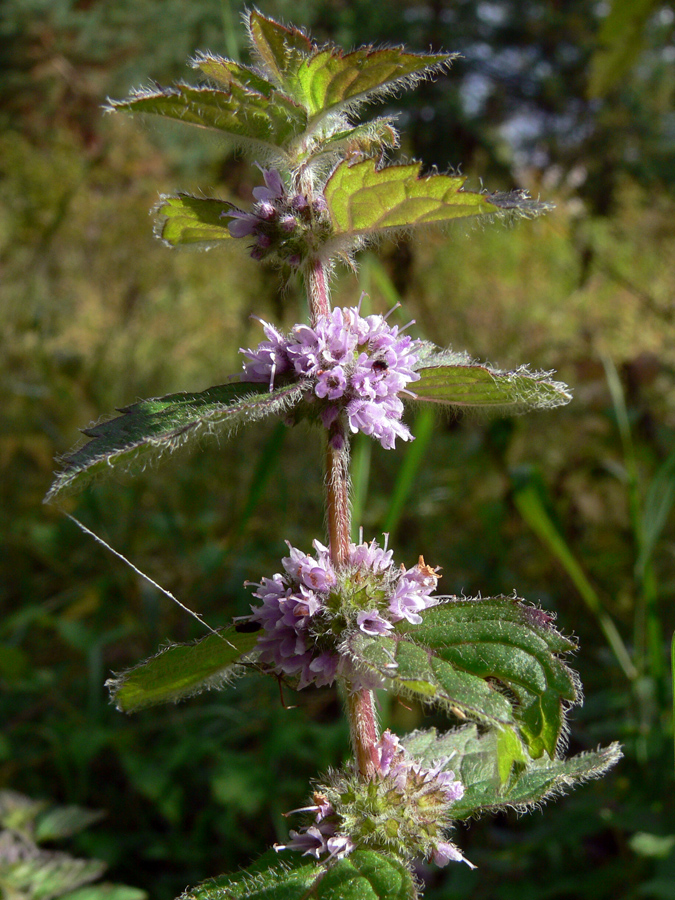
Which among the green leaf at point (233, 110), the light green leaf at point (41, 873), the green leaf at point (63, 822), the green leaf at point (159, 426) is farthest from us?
the green leaf at point (63, 822)

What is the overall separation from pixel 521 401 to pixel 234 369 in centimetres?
373

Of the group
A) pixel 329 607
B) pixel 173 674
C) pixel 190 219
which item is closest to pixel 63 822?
pixel 173 674

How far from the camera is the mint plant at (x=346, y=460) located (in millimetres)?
797

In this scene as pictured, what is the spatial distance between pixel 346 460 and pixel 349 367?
0.13 meters

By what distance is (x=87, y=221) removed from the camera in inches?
197

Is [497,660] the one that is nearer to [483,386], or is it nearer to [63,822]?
[483,386]

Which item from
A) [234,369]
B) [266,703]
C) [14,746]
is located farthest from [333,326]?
[234,369]

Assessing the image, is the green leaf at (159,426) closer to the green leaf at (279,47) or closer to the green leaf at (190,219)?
the green leaf at (190,219)

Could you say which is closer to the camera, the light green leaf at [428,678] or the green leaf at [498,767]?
the light green leaf at [428,678]

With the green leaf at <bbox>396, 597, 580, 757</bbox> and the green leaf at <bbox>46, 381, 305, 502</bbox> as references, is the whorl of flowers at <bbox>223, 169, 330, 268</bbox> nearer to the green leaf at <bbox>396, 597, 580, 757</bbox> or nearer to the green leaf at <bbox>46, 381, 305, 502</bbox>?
the green leaf at <bbox>46, 381, 305, 502</bbox>

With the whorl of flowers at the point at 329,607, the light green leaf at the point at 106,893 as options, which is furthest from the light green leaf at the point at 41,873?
the whorl of flowers at the point at 329,607

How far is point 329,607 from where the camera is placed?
883 millimetres

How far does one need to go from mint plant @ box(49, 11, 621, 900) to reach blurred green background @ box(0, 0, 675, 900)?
4.4 inches

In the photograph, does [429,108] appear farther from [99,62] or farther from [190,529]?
[190,529]
